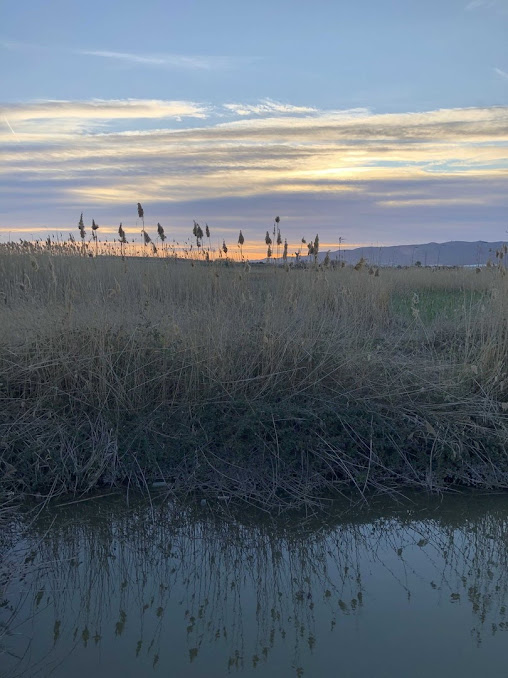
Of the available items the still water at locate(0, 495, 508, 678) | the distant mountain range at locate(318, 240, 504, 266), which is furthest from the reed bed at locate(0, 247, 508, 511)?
the distant mountain range at locate(318, 240, 504, 266)

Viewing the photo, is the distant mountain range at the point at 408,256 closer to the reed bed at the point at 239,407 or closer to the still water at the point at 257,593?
the reed bed at the point at 239,407

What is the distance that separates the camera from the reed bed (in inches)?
195

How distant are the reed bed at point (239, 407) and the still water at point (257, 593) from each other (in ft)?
1.24

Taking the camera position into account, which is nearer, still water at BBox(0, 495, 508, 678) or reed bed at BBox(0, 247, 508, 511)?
still water at BBox(0, 495, 508, 678)

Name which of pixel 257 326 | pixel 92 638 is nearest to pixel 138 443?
pixel 257 326

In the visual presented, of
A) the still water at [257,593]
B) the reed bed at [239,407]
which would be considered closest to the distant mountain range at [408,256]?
the reed bed at [239,407]

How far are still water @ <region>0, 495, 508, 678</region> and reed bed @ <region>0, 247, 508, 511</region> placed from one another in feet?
1.24

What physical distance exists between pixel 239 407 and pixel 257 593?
2.06 meters

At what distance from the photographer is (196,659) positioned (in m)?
2.93

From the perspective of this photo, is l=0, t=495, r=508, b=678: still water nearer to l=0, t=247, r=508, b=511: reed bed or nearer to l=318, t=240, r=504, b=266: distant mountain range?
l=0, t=247, r=508, b=511: reed bed

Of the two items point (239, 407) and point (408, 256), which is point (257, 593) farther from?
point (408, 256)

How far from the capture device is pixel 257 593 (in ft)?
11.5

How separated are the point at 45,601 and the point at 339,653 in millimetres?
1607

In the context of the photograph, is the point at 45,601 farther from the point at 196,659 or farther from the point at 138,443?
the point at 138,443
